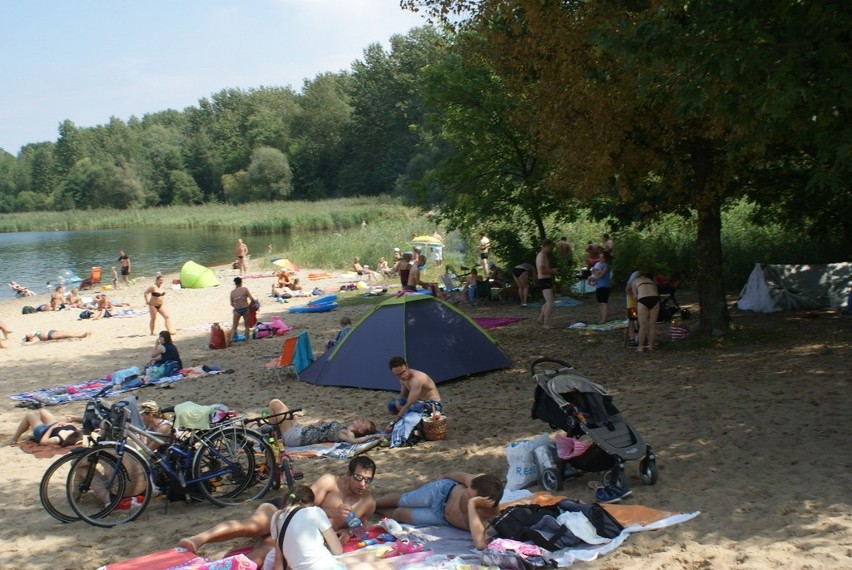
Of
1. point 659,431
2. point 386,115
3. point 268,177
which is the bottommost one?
point 659,431

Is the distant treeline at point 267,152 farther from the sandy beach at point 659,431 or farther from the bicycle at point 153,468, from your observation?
the bicycle at point 153,468

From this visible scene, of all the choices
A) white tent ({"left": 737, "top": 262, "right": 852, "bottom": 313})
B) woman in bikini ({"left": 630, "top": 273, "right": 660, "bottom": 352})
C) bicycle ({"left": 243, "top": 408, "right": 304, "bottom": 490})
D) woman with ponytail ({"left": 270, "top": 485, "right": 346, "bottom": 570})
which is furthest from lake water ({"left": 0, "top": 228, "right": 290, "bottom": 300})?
woman with ponytail ({"left": 270, "top": 485, "right": 346, "bottom": 570})

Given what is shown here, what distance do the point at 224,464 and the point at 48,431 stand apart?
12.2ft

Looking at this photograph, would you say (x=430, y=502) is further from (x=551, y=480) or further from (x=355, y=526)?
(x=551, y=480)

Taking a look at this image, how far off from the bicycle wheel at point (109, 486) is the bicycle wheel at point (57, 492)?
0.36 ft

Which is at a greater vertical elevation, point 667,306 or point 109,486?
point 667,306

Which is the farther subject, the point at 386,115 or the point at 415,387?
the point at 386,115

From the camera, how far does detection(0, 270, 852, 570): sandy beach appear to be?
18.7ft

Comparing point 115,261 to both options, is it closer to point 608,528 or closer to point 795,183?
point 795,183

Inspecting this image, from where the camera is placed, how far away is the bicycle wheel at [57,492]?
6523 millimetres

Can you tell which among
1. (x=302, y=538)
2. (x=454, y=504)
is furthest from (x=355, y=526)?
(x=302, y=538)

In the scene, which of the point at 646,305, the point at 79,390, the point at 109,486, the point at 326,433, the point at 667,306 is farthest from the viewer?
the point at 667,306

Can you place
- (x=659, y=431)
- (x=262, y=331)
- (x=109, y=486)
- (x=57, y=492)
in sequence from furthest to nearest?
(x=262, y=331), (x=659, y=431), (x=57, y=492), (x=109, y=486)

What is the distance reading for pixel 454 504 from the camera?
6.19m
